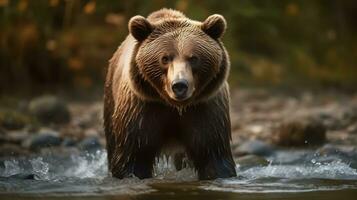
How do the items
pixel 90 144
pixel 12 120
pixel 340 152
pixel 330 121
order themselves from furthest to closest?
pixel 330 121 → pixel 12 120 → pixel 90 144 → pixel 340 152

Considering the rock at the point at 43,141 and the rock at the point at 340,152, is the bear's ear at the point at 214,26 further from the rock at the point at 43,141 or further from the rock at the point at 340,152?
the rock at the point at 43,141

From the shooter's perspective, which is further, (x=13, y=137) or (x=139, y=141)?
(x=13, y=137)

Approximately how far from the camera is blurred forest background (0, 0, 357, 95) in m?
13.4

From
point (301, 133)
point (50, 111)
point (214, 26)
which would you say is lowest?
point (301, 133)

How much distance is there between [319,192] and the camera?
6734 millimetres

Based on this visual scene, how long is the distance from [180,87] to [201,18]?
23.9 ft

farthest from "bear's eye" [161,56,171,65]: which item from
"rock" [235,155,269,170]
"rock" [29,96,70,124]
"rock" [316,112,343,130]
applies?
"rock" [29,96,70,124]

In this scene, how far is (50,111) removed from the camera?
1167 centimetres

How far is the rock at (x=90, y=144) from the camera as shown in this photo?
1044 centimetres

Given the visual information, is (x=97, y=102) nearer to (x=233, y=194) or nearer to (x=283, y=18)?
(x=283, y=18)

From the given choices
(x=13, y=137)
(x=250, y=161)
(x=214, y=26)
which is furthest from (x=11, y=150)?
(x=214, y=26)

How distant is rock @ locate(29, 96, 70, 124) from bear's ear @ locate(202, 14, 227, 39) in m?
4.63

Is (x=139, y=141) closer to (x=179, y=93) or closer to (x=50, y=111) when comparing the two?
(x=179, y=93)

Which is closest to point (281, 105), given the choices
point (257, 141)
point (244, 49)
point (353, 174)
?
point (244, 49)
